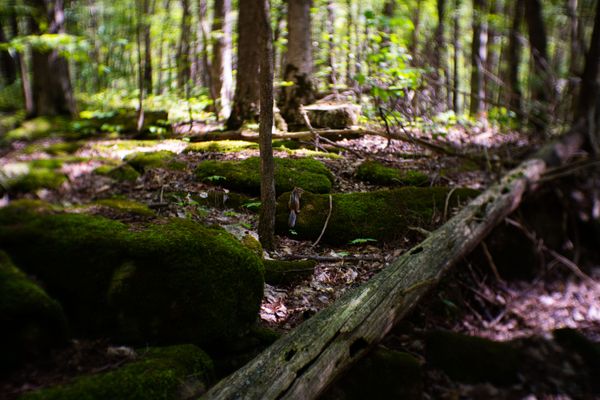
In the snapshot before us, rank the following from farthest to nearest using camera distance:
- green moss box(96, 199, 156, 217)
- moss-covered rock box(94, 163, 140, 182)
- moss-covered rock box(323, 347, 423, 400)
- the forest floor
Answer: moss-covered rock box(94, 163, 140, 182)
green moss box(96, 199, 156, 217)
the forest floor
moss-covered rock box(323, 347, 423, 400)

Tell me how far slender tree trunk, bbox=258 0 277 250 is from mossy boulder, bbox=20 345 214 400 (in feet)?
6.36

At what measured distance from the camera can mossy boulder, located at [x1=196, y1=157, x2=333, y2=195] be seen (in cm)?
547

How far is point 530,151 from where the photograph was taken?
27.2 ft

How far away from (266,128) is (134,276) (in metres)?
2.09

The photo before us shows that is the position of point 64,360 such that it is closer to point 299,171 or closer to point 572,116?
point 299,171

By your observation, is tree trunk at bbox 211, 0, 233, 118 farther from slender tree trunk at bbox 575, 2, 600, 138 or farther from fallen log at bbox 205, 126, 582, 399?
slender tree trunk at bbox 575, 2, 600, 138

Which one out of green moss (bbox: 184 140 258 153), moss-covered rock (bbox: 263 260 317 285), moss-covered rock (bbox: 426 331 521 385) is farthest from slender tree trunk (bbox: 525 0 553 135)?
moss-covered rock (bbox: 263 260 317 285)

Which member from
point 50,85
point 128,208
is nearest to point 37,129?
point 50,85

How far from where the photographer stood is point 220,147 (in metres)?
7.03

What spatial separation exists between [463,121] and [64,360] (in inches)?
357

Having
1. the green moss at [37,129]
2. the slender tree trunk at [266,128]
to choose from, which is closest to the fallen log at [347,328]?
the slender tree trunk at [266,128]

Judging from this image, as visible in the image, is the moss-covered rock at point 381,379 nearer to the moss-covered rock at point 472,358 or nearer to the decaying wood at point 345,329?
the decaying wood at point 345,329

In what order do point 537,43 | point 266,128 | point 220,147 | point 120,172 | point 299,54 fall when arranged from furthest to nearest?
point 537,43, point 299,54, point 220,147, point 120,172, point 266,128

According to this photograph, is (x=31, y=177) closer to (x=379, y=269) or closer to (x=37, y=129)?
(x=379, y=269)
